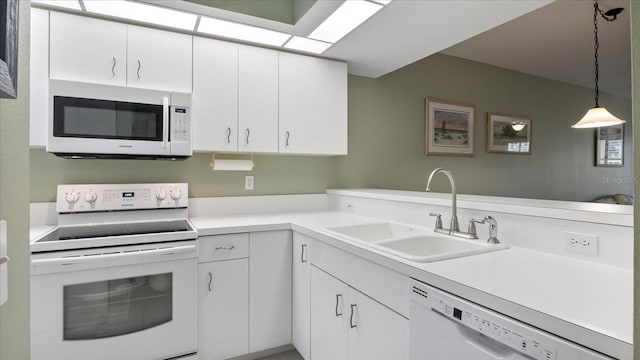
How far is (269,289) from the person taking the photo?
2088mm

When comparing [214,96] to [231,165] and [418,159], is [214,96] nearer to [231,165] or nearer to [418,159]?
[231,165]

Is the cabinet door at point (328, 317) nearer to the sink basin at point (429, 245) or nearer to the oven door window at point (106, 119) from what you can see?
the sink basin at point (429, 245)

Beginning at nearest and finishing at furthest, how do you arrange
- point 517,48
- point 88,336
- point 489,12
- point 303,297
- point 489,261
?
1. point 489,261
2. point 88,336
3. point 489,12
4. point 303,297
5. point 517,48

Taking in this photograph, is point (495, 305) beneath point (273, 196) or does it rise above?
beneath

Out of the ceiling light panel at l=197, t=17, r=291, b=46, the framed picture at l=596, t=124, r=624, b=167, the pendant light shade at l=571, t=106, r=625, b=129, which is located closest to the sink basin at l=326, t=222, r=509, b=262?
the ceiling light panel at l=197, t=17, r=291, b=46

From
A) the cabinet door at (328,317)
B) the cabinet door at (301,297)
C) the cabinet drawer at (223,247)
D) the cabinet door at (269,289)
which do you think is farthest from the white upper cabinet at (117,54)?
the cabinet door at (328,317)

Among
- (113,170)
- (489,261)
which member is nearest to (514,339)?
(489,261)

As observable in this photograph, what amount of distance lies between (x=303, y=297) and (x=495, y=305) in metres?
1.32

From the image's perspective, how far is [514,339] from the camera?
0.82 m

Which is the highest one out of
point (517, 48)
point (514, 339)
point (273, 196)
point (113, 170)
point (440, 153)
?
point (517, 48)

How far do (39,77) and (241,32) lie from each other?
1.17m

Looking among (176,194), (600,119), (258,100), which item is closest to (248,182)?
(176,194)

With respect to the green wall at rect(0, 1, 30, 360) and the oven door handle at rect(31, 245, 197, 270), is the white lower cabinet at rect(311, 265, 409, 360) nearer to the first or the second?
the oven door handle at rect(31, 245, 197, 270)

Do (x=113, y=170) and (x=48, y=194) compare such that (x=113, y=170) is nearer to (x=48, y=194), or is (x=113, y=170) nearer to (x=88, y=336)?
(x=48, y=194)
